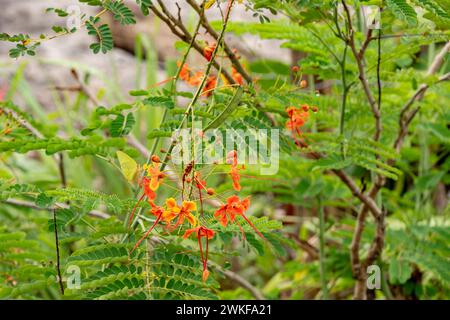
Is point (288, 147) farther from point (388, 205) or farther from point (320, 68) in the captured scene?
point (388, 205)

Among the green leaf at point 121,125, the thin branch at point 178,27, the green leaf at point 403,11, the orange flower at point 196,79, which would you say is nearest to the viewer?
the green leaf at point 403,11

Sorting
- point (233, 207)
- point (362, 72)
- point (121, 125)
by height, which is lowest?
point (233, 207)

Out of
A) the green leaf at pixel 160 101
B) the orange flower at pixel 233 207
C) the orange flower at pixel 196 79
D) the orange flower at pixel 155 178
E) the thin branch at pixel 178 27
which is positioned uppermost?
the thin branch at pixel 178 27

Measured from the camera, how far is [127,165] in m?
1.09

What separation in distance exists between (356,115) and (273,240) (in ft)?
1.48

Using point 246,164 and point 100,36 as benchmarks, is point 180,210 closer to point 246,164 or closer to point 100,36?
point 100,36

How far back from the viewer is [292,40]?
171 centimetres

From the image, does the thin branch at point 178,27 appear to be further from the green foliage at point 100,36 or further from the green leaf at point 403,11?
the green leaf at point 403,11

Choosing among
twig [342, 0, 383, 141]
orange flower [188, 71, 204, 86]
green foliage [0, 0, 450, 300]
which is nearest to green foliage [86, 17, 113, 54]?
green foliage [0, 0, 450, 300]

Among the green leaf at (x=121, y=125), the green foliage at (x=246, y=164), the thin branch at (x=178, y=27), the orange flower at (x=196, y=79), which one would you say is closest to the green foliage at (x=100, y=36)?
the green foliage at (x=246, y=164)

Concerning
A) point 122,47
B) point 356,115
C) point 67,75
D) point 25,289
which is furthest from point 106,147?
point 122,47

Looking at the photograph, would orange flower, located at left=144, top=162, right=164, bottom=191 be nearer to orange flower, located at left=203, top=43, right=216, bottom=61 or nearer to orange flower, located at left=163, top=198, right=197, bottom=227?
orange flower, located at left=163, top=198, right=197, bottom=227

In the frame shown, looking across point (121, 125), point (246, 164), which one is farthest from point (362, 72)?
point (121, 125)

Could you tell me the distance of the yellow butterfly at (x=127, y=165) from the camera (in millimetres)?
1087
